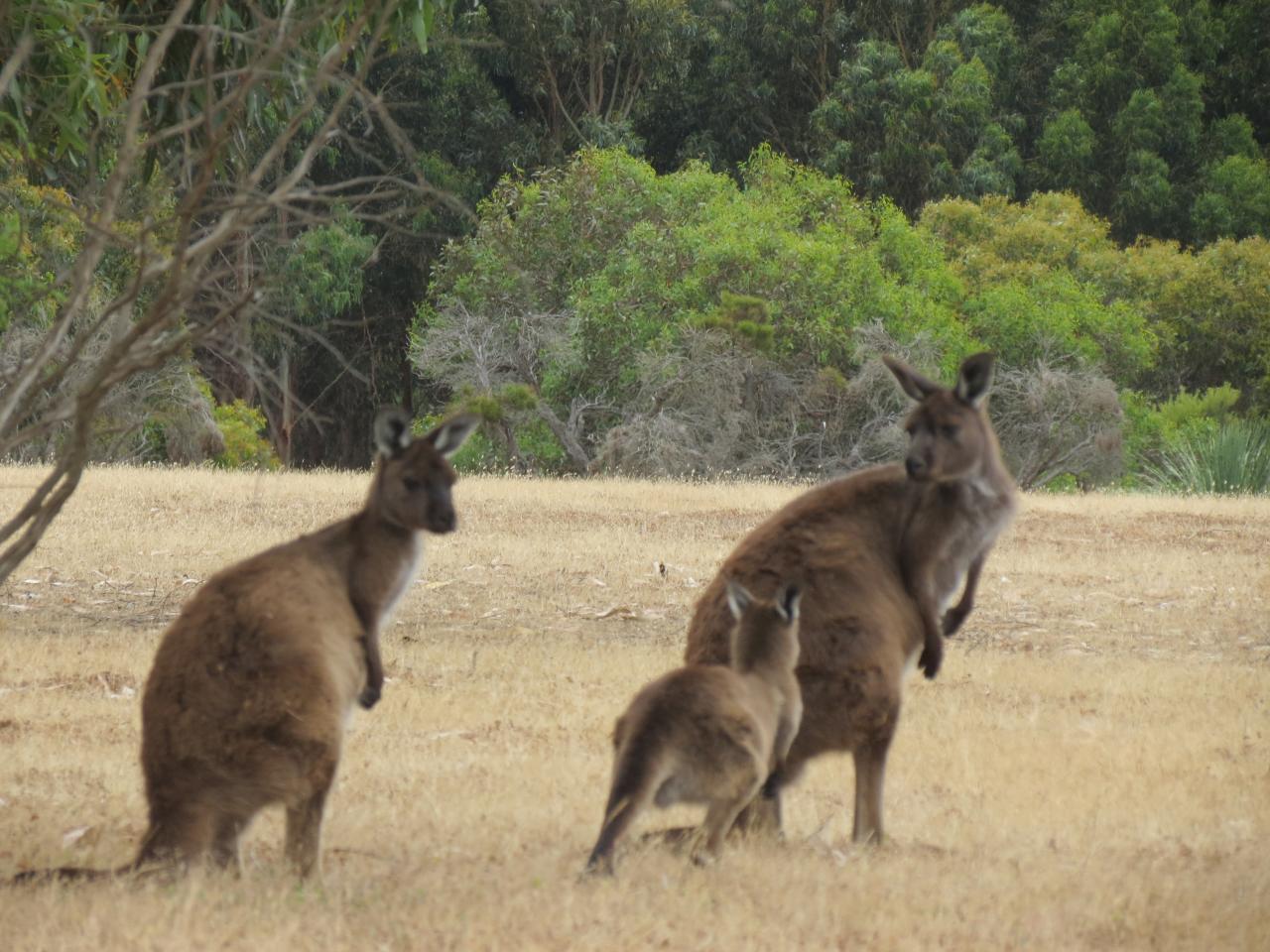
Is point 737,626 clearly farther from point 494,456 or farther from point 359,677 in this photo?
point 494,456

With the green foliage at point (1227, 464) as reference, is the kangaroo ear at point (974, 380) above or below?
above

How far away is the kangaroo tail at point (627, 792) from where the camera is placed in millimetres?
5004

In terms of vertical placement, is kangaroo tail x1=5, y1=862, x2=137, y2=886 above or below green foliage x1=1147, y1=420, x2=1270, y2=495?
above

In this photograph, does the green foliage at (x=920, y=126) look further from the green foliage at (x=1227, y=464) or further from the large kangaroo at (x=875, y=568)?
the large kangaroo at (x=875, y=568)

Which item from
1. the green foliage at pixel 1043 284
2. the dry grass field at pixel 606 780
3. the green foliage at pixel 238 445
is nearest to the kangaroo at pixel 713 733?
the dry grass field at pixel 606 780

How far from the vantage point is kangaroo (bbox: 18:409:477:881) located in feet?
16.1

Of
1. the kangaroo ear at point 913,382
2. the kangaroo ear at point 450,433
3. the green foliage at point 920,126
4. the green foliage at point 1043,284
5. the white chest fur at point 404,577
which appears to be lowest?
the green foliage at point 1043,284

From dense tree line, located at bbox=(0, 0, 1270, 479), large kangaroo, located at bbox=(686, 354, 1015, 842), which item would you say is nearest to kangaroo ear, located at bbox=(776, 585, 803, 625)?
large kangaroo, located at bbox=(686, 354, 1015, 842)

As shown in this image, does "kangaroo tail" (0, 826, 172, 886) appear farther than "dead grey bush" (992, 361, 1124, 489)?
No

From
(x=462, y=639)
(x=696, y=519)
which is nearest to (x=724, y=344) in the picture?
(x=696, y=519)

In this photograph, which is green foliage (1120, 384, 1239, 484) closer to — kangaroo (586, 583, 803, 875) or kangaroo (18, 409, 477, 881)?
kangaroo (586, 583, 803, 875)

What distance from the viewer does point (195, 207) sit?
4.66 metres

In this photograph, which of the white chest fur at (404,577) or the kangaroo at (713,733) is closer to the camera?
the kangaroo at (713,733)

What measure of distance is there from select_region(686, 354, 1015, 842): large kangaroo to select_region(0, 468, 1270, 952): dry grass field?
1.46ft
